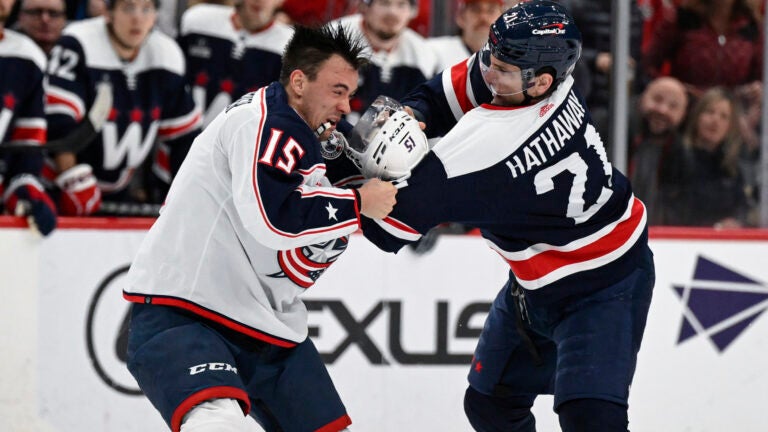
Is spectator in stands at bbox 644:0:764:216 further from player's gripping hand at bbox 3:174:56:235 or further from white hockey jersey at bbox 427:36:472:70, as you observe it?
player's gripping hand at bbox 3:174:56:235

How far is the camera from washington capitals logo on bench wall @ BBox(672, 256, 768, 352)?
14.2ft

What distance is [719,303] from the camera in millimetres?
4348

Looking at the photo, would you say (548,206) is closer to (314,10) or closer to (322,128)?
(322,128)

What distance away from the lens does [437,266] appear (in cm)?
423

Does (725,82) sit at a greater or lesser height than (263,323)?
lesser

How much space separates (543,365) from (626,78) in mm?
1852

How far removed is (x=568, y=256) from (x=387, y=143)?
623mm

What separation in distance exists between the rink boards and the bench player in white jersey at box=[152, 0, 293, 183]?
667 millimetres

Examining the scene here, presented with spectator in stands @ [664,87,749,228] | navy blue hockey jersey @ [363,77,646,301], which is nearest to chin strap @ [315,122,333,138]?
navy blue hockey jersey @ [363,77,646,301]

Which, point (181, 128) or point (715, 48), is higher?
point (181, 128)

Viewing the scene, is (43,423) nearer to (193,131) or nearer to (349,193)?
(193,131)

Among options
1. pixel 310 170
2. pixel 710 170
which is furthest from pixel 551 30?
pixel 710 170

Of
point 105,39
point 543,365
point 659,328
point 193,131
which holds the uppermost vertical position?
point 105,39

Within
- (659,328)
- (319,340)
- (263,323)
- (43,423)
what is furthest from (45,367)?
(659,328)
